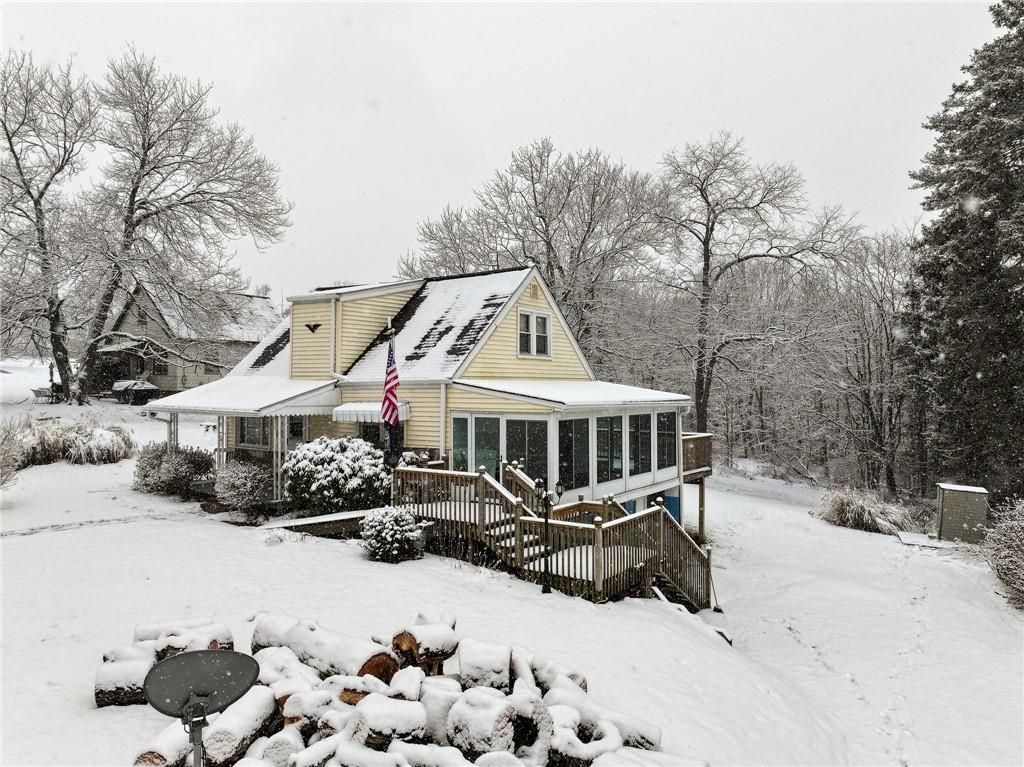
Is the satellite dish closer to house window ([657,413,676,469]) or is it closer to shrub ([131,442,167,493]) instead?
shrub ([131,442,167,493])

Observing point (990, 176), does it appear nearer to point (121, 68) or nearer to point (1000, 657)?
point (1000, 657)

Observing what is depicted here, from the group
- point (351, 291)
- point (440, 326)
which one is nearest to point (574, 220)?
point (440, 326)

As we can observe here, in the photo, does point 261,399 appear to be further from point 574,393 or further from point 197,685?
point 197,685

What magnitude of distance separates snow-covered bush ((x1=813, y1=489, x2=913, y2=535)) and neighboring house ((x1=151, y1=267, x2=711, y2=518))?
19.7ft

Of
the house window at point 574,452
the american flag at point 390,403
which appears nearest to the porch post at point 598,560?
the house window at point 574,452

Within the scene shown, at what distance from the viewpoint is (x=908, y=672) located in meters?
9.62

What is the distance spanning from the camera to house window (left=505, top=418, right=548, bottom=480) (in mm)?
13961

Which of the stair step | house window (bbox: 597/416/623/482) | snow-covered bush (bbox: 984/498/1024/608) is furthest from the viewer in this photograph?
house window (bbox: 597/416/623/482)

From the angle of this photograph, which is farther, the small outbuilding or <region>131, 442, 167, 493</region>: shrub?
the small outbuilding

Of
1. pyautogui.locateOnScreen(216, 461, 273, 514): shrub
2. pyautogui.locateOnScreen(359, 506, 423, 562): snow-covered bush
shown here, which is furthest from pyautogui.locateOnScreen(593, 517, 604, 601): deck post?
pyautogui.locateOnScreen(216, 461, 273, 514): shrub

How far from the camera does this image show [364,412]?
1489cm

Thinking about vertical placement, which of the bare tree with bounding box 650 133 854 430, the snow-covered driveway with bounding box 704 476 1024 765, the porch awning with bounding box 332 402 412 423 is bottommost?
the snow-covered driveway with bounding box 704 476 1024 765

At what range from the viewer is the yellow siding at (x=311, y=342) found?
16.8 meters

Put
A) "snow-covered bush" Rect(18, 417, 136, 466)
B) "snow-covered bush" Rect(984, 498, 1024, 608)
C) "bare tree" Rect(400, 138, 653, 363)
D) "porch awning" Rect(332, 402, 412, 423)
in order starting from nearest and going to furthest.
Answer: "snow-covered bush" Rect(984, 498, 1024, 608)
"porch awning" Rect(332, 402, 412, 423)
"snow-covered bush" Rect(18, 417, 136, 466)
"bare tree" Rect(400, 138, 653, 363)
